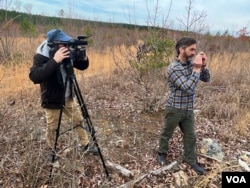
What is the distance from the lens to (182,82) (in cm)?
303

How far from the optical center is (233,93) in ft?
20.7

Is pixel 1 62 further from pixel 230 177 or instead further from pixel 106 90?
pixel 230 177

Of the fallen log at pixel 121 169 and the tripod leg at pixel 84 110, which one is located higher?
the tripod leg at pixel 84 110

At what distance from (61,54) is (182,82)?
134 cm

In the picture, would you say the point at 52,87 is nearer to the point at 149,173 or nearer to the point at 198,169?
the point at 149,173

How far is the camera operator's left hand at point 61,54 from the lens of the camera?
8.60 feet

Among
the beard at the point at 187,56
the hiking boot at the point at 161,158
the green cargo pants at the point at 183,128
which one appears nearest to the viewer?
the beard at the point at 187,56

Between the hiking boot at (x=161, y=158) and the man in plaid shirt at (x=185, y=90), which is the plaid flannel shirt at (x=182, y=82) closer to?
the man in plaid shirt at (x=185, y=90)

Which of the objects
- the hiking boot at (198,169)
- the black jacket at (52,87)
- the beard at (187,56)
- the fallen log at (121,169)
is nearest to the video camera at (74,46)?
the black jacket at (52,87)

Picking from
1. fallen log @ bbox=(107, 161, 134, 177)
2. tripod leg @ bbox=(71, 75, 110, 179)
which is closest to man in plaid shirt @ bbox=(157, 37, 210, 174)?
fallen log @ bbox=(107, 161, 134, 177)

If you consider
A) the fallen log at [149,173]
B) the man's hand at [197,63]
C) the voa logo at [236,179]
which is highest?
the man's hand at [197,63]

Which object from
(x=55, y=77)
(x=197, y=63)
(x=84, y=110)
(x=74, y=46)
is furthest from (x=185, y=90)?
(x=55, y=77)

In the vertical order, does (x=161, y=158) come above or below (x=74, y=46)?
below

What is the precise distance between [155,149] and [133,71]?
7.19 feet
